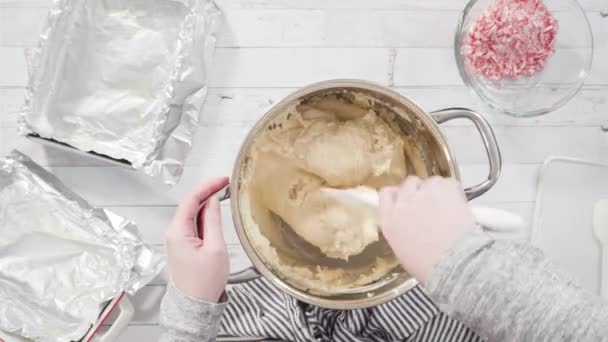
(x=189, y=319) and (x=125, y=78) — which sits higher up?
(x=125, y=78)

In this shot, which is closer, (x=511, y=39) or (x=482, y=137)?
(x=482, y=137)

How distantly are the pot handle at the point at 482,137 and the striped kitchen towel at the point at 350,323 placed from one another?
17 centimetres

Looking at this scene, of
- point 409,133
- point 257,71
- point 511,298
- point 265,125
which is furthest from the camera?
point 257,71

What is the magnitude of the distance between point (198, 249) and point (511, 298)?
321 mm

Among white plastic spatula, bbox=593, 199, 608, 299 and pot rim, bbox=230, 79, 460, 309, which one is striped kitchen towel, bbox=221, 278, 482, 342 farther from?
white plastic spatula, bbox=593, 199, 608, 299

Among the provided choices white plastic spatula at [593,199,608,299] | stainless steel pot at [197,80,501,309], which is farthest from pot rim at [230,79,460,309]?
white plastic spatula at [593,199,608,299]

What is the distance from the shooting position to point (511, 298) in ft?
1.42

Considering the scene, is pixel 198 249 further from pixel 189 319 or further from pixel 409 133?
pixel 409 133

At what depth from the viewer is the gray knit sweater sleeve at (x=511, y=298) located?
1.41ft

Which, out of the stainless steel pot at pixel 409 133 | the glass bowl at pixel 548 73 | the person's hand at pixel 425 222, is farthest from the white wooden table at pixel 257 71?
the person's hand at pixel 425 222

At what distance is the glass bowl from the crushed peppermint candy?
13 millimetres

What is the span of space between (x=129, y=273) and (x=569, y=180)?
26.1 inches

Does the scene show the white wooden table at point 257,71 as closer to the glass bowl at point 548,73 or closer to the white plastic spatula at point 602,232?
the glass bowl at point 548,73

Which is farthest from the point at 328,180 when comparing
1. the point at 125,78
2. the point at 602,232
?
the point at 602,232
